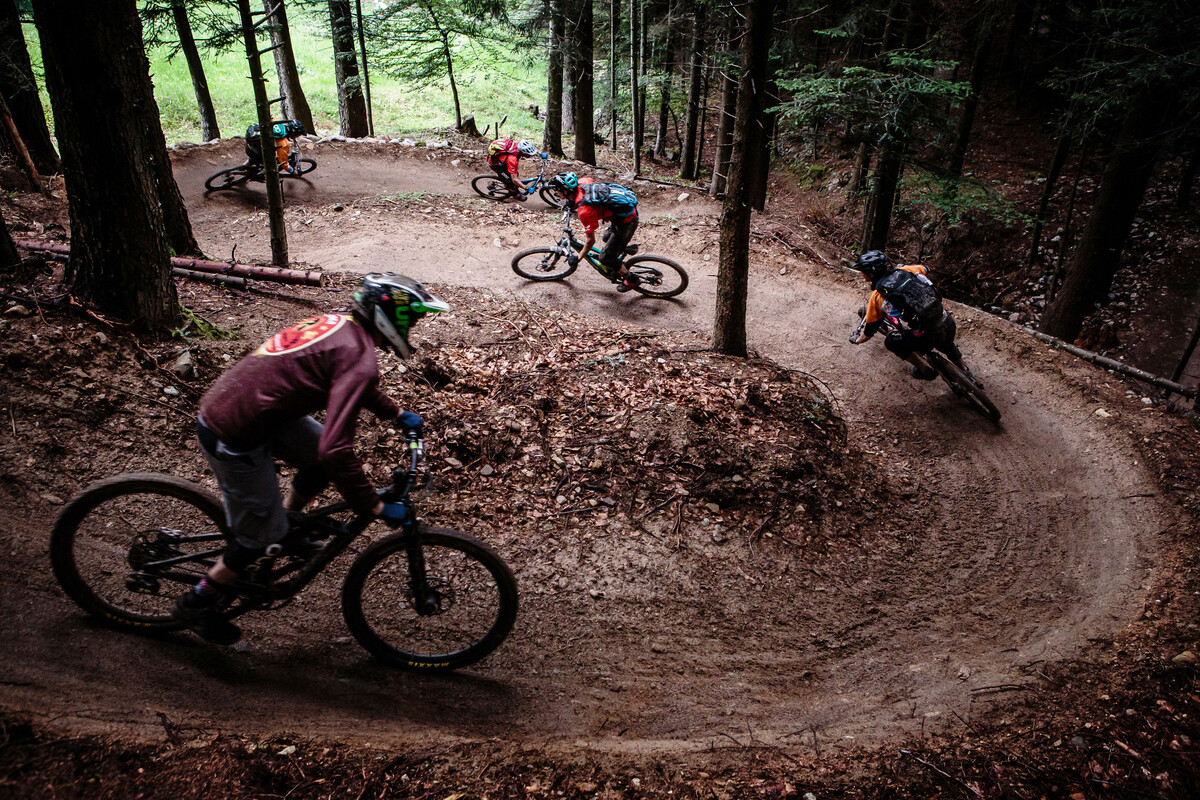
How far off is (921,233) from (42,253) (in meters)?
20.0

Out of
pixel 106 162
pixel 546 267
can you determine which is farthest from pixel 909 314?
pixel 106 162

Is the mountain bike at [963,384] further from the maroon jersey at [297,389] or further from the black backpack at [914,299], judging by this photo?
the maroon jersey at [297,389]

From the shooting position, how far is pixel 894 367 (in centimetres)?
972

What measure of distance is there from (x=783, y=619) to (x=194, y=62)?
21.5 m

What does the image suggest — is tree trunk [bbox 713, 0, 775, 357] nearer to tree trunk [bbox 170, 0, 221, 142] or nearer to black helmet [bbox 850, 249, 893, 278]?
black helmet [bbox 850, 249, 893, 278]

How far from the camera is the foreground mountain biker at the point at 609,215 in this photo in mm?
9648

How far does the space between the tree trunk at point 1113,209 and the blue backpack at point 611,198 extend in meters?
8.81

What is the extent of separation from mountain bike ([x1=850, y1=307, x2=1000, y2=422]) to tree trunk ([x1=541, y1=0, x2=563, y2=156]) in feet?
51.1

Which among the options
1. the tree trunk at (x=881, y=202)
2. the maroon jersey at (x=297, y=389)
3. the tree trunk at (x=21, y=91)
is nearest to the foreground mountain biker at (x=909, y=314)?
the tree trunk at (x=881, y=202)

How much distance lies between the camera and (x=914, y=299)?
26.4 ft

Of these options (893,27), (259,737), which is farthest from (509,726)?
(893,27)

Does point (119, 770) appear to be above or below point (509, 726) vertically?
above

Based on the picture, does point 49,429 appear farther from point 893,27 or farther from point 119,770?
point 893,27

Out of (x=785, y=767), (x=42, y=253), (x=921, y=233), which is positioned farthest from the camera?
(x=921, y=233)
